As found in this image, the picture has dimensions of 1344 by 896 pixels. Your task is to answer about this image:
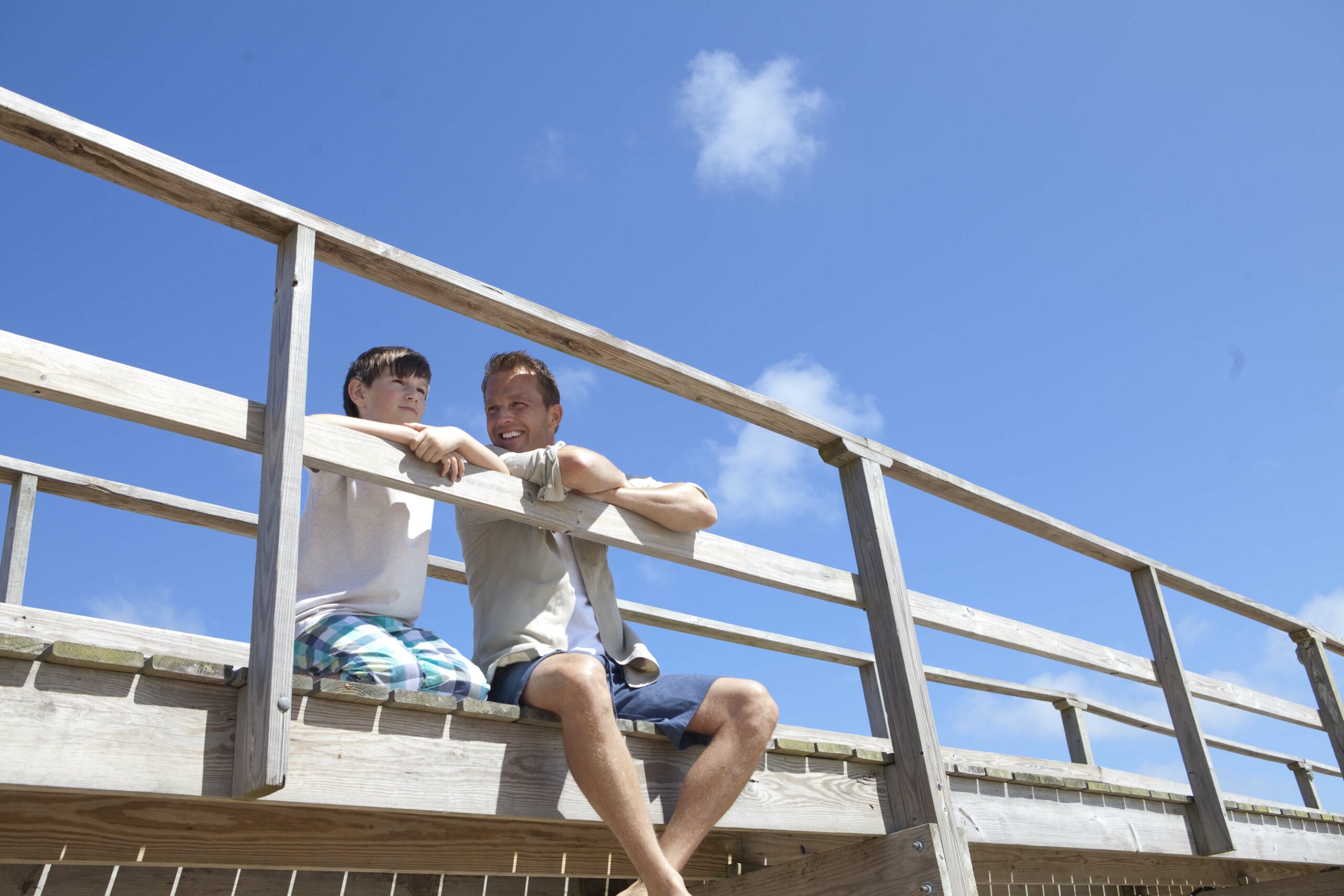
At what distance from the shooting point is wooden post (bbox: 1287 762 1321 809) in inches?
284

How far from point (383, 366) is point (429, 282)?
1.70 ft

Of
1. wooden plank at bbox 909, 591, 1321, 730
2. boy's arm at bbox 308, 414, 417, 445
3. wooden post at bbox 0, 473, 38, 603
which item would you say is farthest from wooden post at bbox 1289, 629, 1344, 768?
wooden post at bbox 0, 473, 38, 603

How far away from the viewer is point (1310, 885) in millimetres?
4562

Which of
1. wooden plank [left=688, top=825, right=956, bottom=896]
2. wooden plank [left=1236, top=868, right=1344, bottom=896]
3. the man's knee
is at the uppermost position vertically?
the man's knee

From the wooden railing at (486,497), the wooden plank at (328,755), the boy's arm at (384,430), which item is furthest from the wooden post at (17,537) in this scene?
the boy's arm at (384,430)

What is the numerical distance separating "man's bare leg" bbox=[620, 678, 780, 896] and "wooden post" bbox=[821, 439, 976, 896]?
0.59 m

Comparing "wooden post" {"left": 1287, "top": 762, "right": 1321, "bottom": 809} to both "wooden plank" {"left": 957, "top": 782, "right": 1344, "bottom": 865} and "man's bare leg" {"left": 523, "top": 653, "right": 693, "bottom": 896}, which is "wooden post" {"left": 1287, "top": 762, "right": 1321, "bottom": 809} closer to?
"wooden plank" {"left": 957, "top": 782, "right": 1344, "bottom": 865}

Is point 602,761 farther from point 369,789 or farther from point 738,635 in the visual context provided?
point 738,635

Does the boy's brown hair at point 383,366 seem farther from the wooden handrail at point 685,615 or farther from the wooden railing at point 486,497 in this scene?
the wooden handrail at point 685,615

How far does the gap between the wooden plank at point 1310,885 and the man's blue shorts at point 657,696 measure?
3.52 m

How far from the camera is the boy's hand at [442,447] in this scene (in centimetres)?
215

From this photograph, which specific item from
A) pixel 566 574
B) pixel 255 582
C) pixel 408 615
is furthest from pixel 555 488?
pixel 255 582

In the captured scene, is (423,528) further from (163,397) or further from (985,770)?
(985,770)

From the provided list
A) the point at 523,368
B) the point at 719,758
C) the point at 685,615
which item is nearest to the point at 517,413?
the point at 523,368
